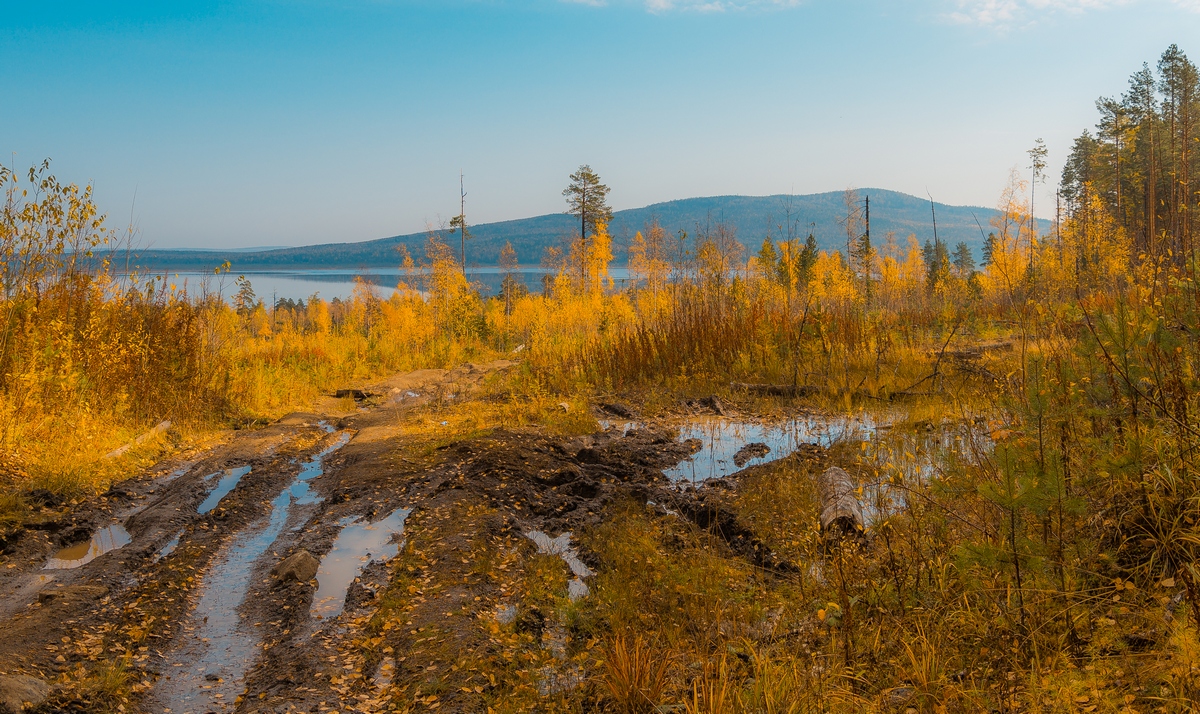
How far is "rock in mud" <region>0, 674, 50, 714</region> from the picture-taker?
8.05ft

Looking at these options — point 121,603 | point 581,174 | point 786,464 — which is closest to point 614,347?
point 786,464

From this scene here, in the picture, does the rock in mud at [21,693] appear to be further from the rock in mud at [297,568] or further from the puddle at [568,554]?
the puddle at [568,554]

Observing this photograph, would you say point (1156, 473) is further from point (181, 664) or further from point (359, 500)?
point (359, 500)

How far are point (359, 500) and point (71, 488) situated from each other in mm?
2366

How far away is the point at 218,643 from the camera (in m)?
3.26

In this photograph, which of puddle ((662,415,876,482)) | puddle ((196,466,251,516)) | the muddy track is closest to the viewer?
the muddy track

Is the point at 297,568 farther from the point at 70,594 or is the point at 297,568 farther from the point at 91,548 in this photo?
the point at 91,548

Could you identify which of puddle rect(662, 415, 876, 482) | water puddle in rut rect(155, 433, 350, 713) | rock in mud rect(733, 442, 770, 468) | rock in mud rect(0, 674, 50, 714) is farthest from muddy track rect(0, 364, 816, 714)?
rock in mud rect(733, 442, 770, 468)

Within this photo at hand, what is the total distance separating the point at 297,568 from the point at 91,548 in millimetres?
1945

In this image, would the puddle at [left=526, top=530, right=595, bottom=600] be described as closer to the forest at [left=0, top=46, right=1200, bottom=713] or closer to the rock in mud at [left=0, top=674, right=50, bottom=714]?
the forest at [left=0, top=46, right=1200, bottom=713]

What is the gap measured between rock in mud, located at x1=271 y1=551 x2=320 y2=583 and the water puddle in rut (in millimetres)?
184

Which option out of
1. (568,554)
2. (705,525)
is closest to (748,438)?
(705,525)

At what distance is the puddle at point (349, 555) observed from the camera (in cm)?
374

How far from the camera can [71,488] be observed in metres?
5.50
